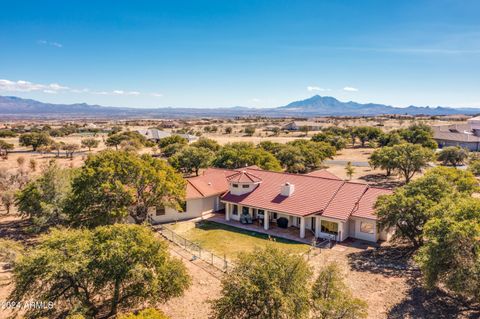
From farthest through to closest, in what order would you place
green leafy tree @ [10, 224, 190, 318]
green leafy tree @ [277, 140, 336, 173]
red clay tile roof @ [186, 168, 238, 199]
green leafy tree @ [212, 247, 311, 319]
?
1. green leafy tree @ [277, 140, 336, 173]
2. red clay tile roof @ [186, 168, 238, 199]
3. green leafy tree @ [10, 224, 190, 318]
4. green leafy tree @ [212, 247, 311, 319]

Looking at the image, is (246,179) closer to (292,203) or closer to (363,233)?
(292,203)

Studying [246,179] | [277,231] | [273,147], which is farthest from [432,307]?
[273,147]

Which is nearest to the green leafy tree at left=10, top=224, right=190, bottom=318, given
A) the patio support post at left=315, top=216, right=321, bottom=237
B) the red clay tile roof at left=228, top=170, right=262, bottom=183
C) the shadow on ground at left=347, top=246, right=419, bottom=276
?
the shadow on ground at left=347, top=246, right=419, bottom=276

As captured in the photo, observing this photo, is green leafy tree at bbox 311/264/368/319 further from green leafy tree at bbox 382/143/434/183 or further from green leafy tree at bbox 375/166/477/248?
green leafy tree at bbox 382/143/434/183

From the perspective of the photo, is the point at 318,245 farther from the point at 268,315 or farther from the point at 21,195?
the point at 21,195

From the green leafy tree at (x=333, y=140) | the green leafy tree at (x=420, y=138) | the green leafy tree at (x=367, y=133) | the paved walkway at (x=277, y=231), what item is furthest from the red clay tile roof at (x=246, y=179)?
the green leafy tree at (x=367, y=133)

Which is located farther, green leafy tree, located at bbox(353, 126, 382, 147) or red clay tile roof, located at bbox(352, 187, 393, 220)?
green leafy tree, located at bbox(353, 126, 382, 147)
